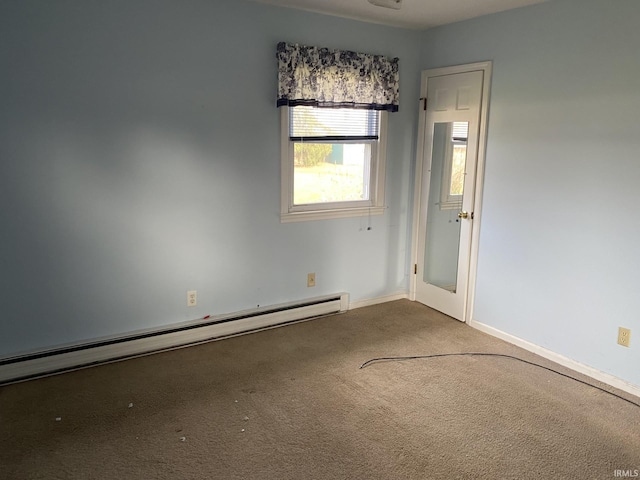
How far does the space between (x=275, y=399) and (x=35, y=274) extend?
1.67 meters

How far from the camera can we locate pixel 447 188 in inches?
157

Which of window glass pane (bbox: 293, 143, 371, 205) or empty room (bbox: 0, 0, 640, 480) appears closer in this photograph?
empty room (bbox: 0, 0, 640, 480)

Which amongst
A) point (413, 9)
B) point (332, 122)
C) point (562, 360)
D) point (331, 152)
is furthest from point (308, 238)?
point (562, 360)

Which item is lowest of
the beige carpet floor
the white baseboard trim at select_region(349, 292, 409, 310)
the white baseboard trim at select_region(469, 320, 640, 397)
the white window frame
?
the beige carpet floor

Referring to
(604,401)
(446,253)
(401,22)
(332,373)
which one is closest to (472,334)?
(446,253)

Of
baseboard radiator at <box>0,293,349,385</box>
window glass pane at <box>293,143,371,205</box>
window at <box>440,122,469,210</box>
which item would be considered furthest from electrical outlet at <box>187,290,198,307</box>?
window at <box>440,122,469,210</box>

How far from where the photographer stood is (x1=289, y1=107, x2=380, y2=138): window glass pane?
3.64 m

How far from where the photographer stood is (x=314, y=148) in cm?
377

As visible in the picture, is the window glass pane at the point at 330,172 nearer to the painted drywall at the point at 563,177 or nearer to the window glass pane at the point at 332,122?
the window glass pane at the point at 332,122

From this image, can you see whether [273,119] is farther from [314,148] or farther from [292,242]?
[292,242]

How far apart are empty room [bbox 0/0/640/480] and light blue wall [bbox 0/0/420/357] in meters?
0.01

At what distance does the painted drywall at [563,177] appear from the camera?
2805mm

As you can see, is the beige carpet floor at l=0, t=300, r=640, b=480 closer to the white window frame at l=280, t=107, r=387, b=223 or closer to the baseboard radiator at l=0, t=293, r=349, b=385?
the baseboard radiator at l=0, t=293, r=349, b=385

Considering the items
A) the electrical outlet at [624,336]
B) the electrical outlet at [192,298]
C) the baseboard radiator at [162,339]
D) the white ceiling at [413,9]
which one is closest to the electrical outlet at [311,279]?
the baseboard radiator at [162,339]
